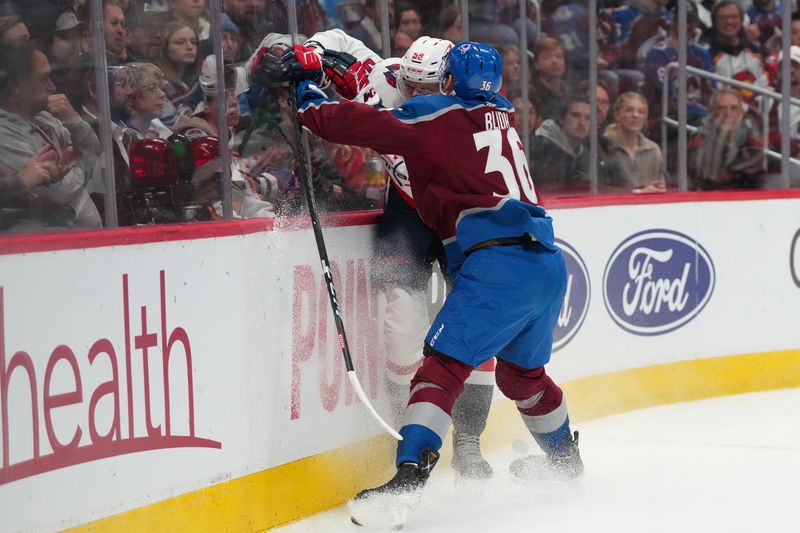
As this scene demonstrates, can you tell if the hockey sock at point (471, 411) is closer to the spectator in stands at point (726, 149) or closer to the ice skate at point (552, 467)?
the ice skate at point (552, 467)

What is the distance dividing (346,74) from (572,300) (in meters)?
1.72

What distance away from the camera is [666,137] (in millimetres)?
6012

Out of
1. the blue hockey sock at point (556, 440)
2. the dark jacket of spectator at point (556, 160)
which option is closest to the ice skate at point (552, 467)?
the blue hockey sock at point (556, 440)

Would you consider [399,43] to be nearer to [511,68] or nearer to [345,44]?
[345,44]

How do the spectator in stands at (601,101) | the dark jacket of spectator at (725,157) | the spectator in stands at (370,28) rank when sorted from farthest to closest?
1. the dark jacket of spectator at (725,157)
2. the spectator in stands at (601,101)
3. the spectator in stands at (370,28)

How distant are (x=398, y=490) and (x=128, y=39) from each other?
4.71 feet

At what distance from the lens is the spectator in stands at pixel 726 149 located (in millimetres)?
6160

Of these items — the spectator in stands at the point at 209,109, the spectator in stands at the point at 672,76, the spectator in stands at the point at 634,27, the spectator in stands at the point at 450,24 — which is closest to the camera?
the spectator in stands at the point at 209,109

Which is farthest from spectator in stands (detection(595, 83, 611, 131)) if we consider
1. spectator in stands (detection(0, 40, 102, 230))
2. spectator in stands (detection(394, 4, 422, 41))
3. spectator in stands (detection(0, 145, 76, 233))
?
spectator in stands (detection(0, 145, 76, 233))

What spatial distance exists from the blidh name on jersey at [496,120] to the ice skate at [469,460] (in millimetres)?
1071

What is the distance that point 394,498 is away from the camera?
347 cm

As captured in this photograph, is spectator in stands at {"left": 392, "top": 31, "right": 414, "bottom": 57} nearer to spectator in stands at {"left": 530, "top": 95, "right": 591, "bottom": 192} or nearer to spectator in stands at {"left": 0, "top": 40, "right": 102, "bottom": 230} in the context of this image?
spectator in stands at {"left": 530, "top": 95, "right": 591, "bottom": 192}

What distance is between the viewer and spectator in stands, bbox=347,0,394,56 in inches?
173

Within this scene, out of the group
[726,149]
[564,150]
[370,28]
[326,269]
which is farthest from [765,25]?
[326,269]
